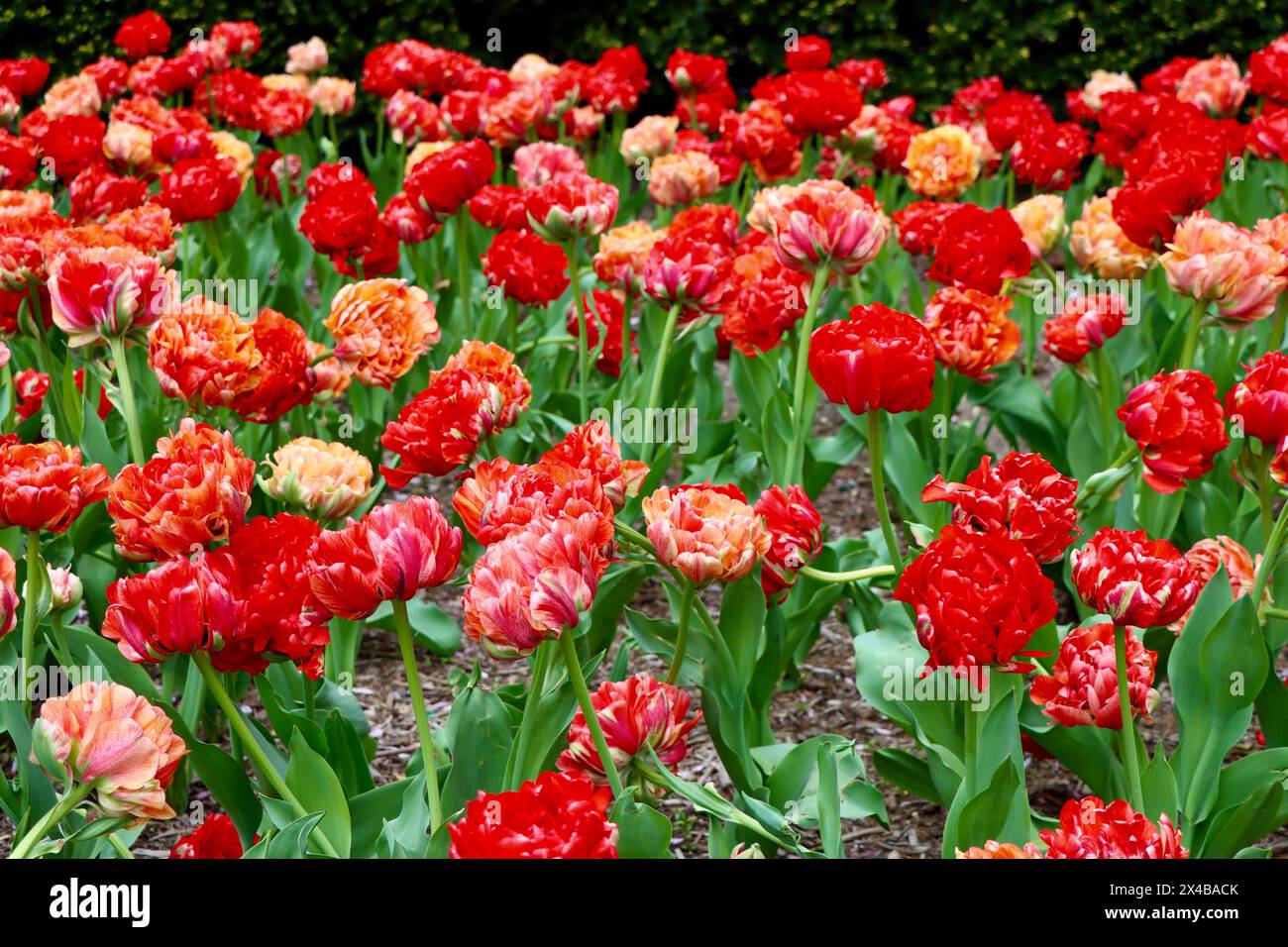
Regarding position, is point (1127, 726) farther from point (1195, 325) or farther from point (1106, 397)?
point (1106, 397)

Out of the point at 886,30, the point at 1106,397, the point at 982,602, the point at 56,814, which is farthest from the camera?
the point at 886,30

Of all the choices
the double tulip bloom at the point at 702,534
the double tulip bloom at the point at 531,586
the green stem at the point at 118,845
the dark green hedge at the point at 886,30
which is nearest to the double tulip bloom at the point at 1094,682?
the double tulip bloom at the point at 702,534

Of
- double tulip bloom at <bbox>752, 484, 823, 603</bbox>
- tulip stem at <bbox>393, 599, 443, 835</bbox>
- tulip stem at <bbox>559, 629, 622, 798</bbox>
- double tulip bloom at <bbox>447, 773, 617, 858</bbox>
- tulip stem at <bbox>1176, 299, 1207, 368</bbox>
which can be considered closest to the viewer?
double tulip bloom at <bbox>447, 773, 617, 858</bbox>

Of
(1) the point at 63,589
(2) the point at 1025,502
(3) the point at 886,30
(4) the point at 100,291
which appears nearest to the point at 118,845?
(1) the point at 63,589

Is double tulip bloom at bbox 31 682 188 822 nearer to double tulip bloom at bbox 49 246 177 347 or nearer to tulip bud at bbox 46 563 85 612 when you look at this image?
tulip bud at bbox 46 563 85 612

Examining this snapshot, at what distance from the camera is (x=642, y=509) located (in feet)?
6.19

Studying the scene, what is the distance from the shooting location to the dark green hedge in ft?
22.2

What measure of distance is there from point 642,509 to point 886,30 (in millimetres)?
5760

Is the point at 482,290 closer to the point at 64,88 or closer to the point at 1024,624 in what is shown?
the point at 64,88

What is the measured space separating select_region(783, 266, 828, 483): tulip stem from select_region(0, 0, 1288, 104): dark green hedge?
14.6 feet

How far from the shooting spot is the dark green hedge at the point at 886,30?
6.75 m

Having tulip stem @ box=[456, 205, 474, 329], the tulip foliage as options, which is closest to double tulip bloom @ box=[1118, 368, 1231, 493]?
the tulip foliage

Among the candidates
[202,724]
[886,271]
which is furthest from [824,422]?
[202,724]

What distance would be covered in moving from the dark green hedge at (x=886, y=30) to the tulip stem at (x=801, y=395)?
4.45 m
